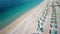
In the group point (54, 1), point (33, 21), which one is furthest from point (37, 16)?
point (54, 1)

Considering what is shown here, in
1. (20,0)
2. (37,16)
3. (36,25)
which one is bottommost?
(36,25)

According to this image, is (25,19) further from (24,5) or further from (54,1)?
(54,1)

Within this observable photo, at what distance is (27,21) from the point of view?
1438mm

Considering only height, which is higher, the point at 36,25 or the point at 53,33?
the point at 36,25

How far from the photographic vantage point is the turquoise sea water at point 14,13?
1439mm

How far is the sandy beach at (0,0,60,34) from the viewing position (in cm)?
143

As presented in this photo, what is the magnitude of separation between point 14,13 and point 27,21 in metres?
0.20

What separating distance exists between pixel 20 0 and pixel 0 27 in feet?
1.48

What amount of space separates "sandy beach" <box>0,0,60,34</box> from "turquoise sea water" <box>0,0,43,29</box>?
4 cm

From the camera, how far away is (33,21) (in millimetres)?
1438

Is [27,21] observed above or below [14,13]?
below

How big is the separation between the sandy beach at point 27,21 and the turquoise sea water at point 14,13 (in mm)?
43

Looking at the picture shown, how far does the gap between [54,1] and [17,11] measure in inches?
20.0

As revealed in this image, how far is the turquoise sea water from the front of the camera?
1.44 metres
